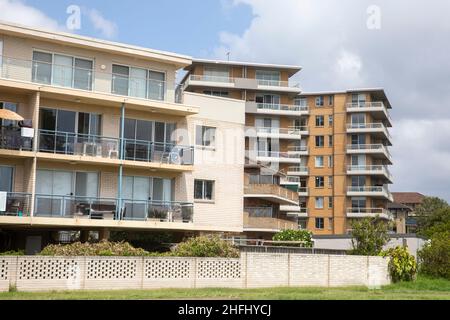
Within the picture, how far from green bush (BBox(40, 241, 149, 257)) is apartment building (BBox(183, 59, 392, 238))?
4370cm

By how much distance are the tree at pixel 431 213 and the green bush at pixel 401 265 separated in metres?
62.5

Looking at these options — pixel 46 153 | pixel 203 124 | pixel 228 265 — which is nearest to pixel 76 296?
pixel 228 265

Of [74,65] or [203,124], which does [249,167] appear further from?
[74,65]

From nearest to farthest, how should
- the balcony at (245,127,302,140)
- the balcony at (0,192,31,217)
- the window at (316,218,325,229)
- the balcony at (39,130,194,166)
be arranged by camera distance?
the balcony at (0,192,31,217)
the balcony at (39,130,194,166)
the balcony at (245,127,302,140)
the window at (316,218,325,229)

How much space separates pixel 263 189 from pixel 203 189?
72.3 ft

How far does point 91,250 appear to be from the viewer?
91.1ft

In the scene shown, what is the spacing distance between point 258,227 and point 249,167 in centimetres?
511

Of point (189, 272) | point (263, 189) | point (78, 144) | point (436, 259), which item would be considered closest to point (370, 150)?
point (263, 189)

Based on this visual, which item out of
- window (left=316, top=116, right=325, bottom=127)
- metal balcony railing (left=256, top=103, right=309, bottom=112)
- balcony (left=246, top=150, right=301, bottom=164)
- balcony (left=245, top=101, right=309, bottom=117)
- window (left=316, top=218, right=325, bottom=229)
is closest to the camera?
balcony (left=246, top=150, right=301, bottom=164)

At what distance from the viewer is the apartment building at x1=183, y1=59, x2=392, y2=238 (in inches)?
3049

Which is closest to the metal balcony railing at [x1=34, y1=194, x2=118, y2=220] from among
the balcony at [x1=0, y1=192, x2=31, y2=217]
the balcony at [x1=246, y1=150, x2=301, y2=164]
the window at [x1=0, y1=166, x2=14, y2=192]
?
the balcony at [x1=0, y1=192, x2=31, y2=217]

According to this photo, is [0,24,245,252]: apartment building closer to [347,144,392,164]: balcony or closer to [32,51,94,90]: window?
[32,51,94,90]: window

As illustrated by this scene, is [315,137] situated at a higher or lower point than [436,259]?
higher

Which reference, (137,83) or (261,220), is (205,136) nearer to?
(137,83)
